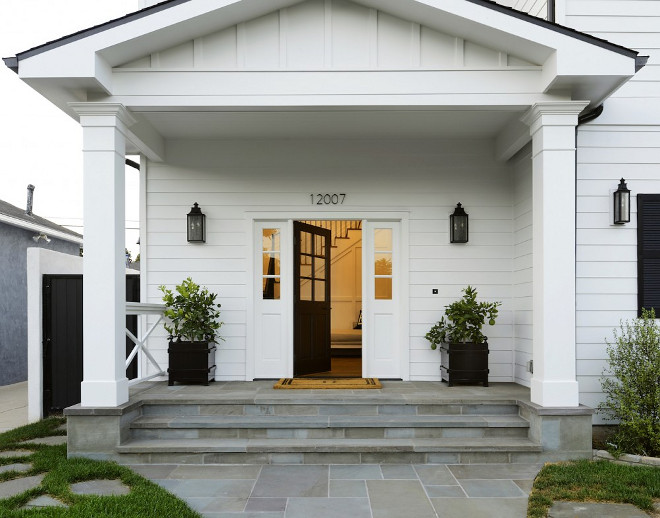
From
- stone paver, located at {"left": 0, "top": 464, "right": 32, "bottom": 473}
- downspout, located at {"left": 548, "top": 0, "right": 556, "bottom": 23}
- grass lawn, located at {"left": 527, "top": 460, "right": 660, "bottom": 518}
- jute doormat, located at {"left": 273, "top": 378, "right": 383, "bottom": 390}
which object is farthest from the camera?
jute doormat, located at {"left": 273, "top": 378, "right": 383, "bottom": 390}

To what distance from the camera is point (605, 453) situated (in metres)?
4.02

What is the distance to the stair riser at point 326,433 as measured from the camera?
4.24 meters

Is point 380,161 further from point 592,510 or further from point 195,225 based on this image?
point 592,510

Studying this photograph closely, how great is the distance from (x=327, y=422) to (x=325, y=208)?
7.95 feet

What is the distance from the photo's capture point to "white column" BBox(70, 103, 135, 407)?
4.06 m

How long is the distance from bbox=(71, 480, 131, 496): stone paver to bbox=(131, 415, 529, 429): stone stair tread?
2.26 feet

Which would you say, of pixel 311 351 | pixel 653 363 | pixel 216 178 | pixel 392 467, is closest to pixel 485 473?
pixel 392 467

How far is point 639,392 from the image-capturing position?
4082 mm

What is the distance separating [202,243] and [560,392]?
3827 mm

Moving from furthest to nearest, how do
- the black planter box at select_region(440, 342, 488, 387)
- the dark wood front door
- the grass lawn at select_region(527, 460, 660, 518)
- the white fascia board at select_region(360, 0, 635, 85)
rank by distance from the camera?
1. the dark wood front door
2. the black planter box at select_region(440, 342, 488, 387)
3. the white fascia board at select_region(360, 0, 635, 85)
4. the grass lawn at select_region(527, 460, 660, 518)

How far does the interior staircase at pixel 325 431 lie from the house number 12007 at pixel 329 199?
6.90 ft

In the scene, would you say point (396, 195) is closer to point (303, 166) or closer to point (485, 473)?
point (303, 166)

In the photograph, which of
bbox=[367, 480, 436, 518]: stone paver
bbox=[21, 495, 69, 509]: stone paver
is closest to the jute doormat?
bbox=[367, 480, 436, 518]: stone paver

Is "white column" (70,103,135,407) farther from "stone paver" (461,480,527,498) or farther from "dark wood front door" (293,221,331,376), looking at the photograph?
Answer: "stone paver" (461,480,527,498)
